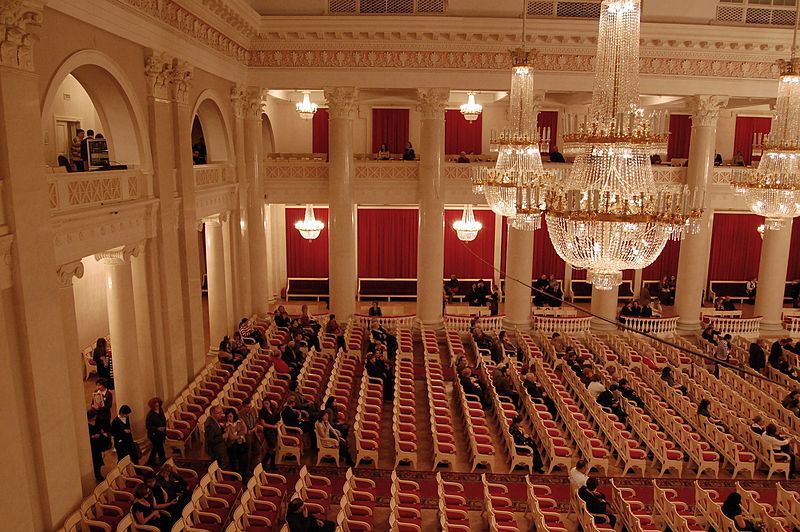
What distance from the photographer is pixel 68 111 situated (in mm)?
12969

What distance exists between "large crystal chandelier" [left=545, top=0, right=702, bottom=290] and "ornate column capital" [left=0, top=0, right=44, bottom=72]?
5.91m

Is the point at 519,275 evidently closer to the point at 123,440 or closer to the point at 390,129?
the point at 390,129

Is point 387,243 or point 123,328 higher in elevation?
point 123,328

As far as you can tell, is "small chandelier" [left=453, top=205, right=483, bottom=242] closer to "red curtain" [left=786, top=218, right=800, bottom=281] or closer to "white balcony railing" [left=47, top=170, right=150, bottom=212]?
"white balcony railing" [left=47, top=170, right=150, bottom=212]

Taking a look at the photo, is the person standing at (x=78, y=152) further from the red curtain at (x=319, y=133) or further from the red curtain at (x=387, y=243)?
the red curtain at (x=387, y=243)

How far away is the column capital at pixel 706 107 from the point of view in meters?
16.6

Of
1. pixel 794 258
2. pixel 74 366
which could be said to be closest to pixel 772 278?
pixel 794 258

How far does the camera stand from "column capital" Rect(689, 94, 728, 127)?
16562mm

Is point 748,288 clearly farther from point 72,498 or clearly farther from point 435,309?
point 72,498

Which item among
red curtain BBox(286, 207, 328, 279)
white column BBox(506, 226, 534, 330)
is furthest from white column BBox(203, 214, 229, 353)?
white column BBox(506, 226, 534, 330)

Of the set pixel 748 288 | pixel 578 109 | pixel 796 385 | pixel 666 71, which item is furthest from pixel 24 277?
pixel 748 288

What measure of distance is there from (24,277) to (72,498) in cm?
296

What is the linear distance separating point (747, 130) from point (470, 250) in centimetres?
1061

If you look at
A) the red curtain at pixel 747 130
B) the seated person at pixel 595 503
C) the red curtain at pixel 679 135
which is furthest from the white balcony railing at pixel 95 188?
the red curtain at pixel 747 130
